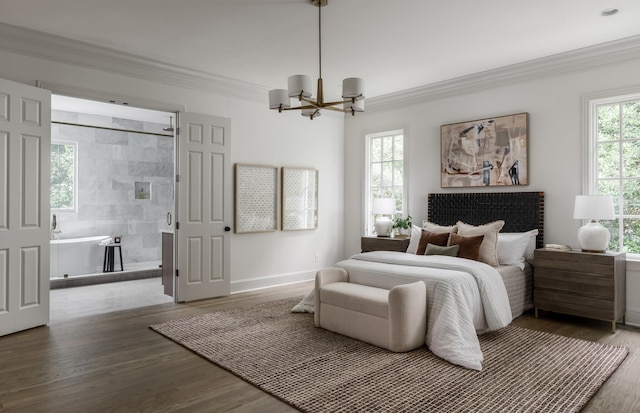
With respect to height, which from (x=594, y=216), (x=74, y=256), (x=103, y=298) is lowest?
(x=103, y=298)

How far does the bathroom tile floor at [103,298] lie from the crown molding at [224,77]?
2.61 metres

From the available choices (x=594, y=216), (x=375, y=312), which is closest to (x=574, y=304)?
(x=594, y=216)

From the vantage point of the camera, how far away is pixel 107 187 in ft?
24.9

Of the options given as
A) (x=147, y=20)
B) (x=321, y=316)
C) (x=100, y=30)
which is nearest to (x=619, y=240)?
(x=321, y=316)

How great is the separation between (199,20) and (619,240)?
14.9 feet

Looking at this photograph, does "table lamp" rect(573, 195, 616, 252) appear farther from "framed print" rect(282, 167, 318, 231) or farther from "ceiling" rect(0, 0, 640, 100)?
"framed print" rect(282, 167, 318, 231)

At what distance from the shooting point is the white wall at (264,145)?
4273mm

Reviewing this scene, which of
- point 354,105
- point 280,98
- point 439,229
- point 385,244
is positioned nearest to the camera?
point 354,105

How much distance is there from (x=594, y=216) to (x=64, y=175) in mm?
7597

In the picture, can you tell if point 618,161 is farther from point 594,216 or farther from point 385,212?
point 385,212

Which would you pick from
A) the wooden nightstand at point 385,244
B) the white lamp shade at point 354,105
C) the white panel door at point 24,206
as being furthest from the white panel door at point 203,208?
the white lamp shade at point 354,105

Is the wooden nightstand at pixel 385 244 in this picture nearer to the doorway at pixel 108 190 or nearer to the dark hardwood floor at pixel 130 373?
the dark hardwood floor at pixel 130 373

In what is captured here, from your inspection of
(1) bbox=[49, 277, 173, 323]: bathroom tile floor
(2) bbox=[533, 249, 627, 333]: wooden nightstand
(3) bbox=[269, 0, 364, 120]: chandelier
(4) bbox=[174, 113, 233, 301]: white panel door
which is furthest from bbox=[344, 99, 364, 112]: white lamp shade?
(1) bbox=[49, 277, 173, 323]: bathroom tile floor

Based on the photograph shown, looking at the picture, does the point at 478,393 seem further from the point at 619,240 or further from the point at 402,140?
the point at 402,140
